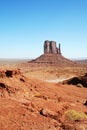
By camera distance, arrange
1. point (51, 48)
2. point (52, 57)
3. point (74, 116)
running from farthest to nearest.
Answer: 1. point (51, 48)
2. point (52, 57)
3. point (74, 116)

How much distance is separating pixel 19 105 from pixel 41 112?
4.77ft

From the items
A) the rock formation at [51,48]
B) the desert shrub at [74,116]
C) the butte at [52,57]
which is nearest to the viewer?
the desert shrub at [74,116]

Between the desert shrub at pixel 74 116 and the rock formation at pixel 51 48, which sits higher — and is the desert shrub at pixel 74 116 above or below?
below

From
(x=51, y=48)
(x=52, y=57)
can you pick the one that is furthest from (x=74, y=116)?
(x=51, y=48)

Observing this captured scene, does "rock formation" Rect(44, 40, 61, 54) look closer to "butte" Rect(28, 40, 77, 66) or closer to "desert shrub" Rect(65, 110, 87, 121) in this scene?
"butte" Rect(28, 40, 77, 66)

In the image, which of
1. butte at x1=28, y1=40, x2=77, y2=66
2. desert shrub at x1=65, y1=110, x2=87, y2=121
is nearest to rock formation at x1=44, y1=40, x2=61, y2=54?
butte at x1=28, y1=40, x2=77, y2=66

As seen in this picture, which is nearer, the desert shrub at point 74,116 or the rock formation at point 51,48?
the desert shrub at point 74,116

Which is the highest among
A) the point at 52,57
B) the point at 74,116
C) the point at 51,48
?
the point at 51,48

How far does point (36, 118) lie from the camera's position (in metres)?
12.5

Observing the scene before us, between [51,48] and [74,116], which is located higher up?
[51,48]

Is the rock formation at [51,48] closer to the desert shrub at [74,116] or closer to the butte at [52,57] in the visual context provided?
the butte at [52,57]

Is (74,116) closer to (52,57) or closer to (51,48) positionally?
(52,57)

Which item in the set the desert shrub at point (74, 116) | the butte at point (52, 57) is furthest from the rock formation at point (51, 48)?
the desert shrub at point (74, 116)

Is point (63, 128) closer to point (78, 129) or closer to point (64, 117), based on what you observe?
point (78, 129)
